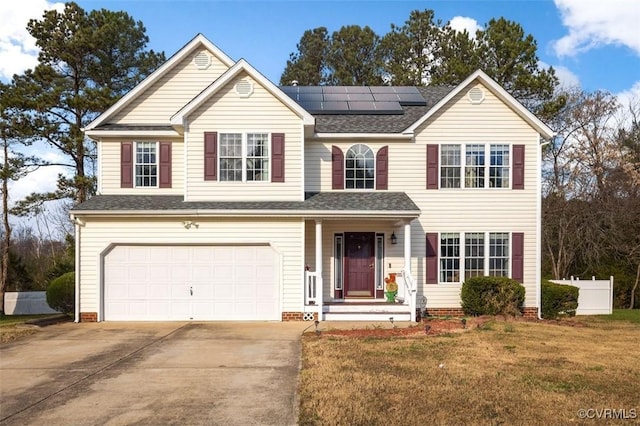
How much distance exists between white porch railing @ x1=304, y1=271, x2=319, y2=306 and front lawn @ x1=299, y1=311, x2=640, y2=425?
7.93 feet

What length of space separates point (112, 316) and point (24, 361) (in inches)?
187

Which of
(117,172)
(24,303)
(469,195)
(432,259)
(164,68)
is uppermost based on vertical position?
(164,68)

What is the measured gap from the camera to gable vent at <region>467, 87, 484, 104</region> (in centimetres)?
1608

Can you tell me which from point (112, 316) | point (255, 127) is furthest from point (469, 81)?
point (112, 316)

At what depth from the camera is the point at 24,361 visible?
1003cm

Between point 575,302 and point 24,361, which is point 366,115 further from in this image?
point 24,361

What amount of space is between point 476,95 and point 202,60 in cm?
914

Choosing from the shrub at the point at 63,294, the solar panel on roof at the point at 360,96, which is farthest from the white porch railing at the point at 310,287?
the shrub at the point at 63,294

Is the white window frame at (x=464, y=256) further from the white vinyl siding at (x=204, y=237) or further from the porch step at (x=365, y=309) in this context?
the white vinyl siding at (x=204, y=237)

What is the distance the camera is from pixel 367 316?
14461 mm

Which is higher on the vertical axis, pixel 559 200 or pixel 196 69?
pixel 196 69

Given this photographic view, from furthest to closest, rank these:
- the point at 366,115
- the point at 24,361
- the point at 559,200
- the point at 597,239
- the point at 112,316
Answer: the point at 559,200 < the point at 597,239 < the point at 366,115 < the point at 112,316 < the point at 24,361

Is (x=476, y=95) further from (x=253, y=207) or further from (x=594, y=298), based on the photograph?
(x=594, y=298)

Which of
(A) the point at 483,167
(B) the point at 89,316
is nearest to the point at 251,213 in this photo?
(B) the point at 89,316
